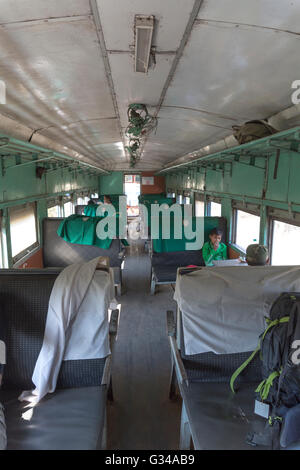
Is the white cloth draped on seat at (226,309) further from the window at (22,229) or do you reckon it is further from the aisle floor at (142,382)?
the window at (22,229)

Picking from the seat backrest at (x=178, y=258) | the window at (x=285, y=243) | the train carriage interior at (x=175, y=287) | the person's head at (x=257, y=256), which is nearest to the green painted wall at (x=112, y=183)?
the seat backrest at (x=178, y=258)

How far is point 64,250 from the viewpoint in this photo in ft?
20.7

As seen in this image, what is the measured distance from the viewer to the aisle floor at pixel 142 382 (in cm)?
273

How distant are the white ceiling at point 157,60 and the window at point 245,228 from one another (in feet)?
6.35

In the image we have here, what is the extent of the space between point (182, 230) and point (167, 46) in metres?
4.10

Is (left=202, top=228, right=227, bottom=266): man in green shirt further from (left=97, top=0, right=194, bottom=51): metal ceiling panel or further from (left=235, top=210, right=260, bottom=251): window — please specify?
(left=97, top=0, right=194, bottom=51): metal ceiling panel

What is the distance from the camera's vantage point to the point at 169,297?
6223mm

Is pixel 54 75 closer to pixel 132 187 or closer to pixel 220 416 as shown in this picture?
pixel 220 416

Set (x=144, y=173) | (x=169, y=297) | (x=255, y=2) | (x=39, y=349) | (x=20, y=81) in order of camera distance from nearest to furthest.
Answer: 1. (x=255, y=2)
2. (x=39, y=349)
3. (x=20, y=81)
4. (x=169, y=297)
5. (x=144, y=173)

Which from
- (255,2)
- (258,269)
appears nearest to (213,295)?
(258,269)

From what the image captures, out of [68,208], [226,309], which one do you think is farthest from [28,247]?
[226,309]

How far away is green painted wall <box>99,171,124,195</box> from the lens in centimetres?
1758

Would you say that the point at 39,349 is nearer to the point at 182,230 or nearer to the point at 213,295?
the point at 213,295

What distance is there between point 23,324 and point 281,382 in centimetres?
199
